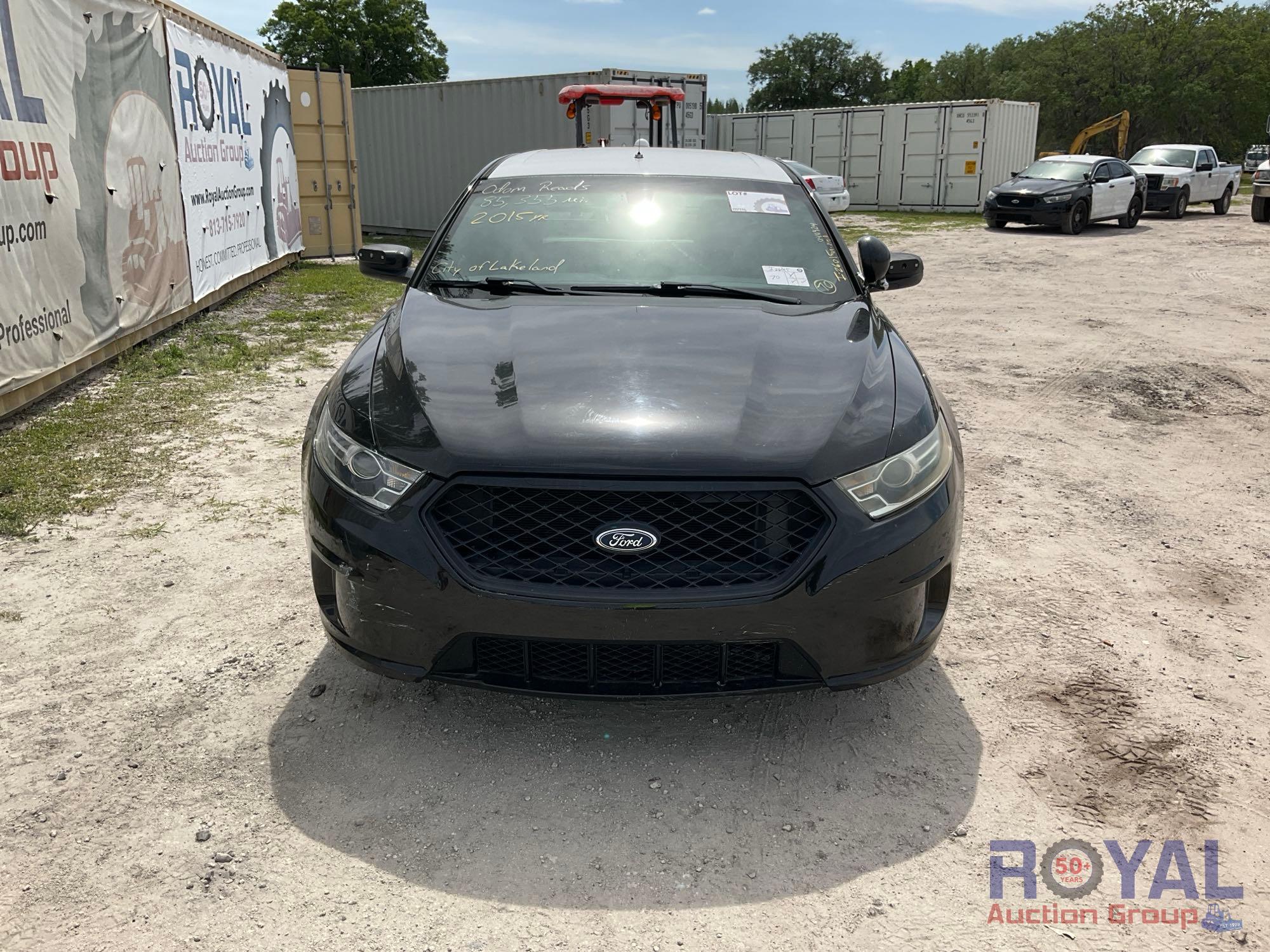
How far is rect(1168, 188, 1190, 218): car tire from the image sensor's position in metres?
24.3

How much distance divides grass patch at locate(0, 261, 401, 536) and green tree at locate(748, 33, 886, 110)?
77206mm

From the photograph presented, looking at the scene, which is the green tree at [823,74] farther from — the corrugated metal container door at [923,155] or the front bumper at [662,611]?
the front bumper at [662,611]

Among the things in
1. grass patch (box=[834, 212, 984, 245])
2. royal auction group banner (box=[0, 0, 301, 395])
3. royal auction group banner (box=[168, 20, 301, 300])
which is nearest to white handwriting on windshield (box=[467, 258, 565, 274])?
royal auction group banner (box=[0, 0, 301, 395])

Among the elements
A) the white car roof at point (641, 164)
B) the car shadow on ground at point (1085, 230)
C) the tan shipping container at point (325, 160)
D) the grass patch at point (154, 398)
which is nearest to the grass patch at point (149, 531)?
the grass patch at point (154, 398)

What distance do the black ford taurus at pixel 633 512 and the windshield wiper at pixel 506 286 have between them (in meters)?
0.53

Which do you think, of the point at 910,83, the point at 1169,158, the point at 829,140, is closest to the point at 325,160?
the point at 829,140

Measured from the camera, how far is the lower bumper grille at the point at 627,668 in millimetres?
2648

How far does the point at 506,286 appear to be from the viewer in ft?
12.3

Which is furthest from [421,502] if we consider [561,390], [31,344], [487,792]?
[31,344]

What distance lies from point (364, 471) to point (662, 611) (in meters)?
0.89

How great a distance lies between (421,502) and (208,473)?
10.8 feet

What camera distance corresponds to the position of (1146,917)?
2.33m

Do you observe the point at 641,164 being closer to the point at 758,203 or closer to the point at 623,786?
the point at 758,203

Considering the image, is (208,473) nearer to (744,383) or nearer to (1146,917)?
(744,383)
